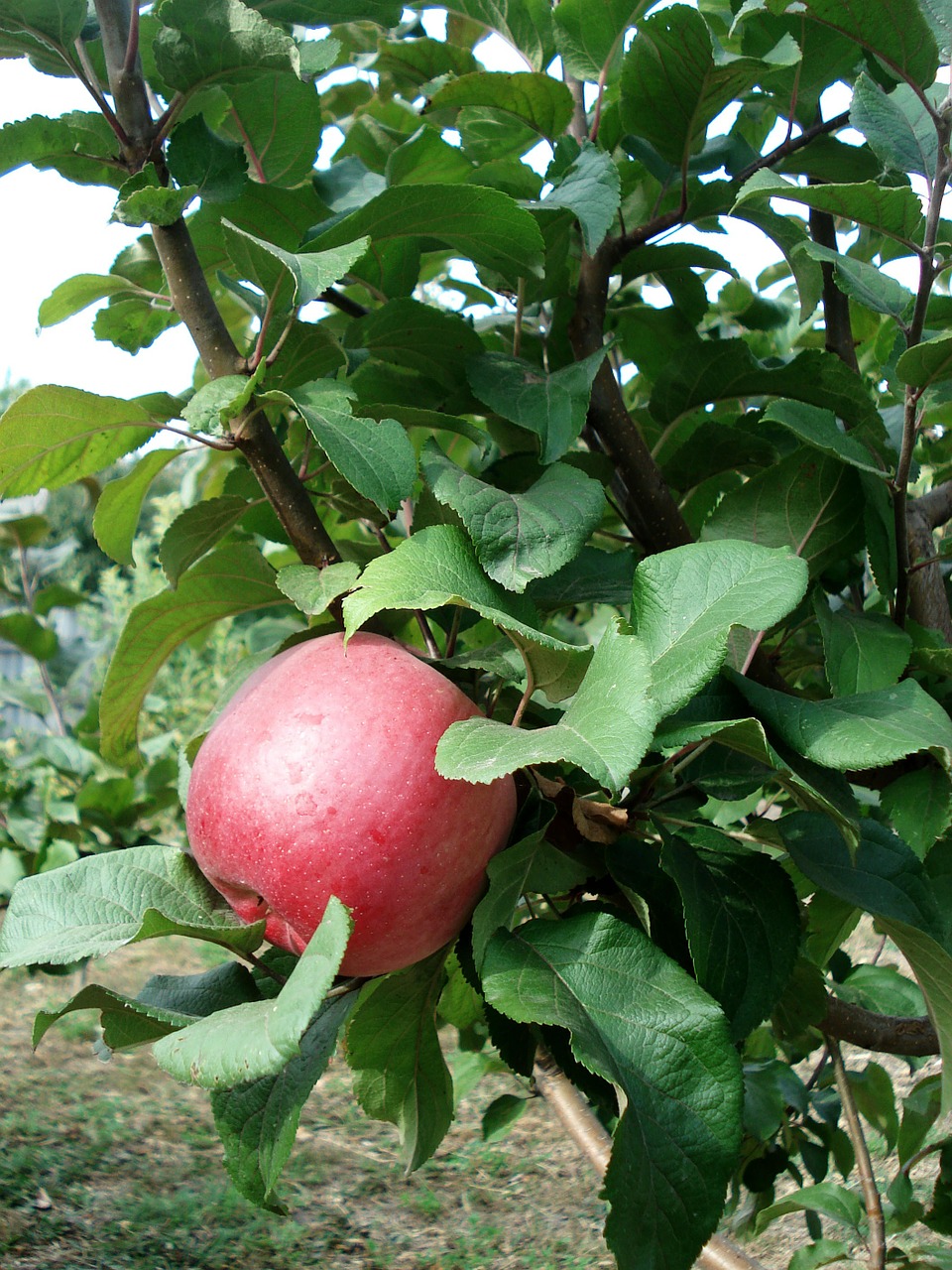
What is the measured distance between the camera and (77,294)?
65 centimetres

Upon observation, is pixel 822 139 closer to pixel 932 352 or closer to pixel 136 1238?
pixel 932 352

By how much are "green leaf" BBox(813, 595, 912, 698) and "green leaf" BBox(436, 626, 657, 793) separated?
18 cm

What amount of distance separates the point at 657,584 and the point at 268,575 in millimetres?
236

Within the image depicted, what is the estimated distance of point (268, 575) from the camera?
2.00 feet

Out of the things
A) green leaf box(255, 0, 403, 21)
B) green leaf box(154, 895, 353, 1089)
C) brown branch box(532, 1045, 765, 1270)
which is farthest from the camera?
brown branch box(532, 1045, 765, 1270)

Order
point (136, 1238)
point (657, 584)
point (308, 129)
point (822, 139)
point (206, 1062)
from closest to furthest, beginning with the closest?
point (206, 1062) < point (657, 584) < point (308, 129) < point (822, 139) < point (136, 1238)

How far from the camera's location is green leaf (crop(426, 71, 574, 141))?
667 millimetres

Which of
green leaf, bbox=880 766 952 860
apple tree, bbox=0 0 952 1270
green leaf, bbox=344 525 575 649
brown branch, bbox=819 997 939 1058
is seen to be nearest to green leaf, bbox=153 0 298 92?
apple tree, bbox=0 0 952 1270

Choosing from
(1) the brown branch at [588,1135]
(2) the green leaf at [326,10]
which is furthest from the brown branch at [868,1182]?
(2) the green leaf at [326,10]

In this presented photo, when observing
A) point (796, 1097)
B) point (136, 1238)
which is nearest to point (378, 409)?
point (796, 1097)

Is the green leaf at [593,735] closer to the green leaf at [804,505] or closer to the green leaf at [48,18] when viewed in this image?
the green leaf at [804,505]

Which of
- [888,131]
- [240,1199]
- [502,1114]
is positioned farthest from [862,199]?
[240,1199]

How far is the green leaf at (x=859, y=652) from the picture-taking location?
553 mm

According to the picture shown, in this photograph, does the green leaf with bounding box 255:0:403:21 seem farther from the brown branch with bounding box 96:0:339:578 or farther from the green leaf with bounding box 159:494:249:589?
the green leaf with bounding box 159:494:249:589
